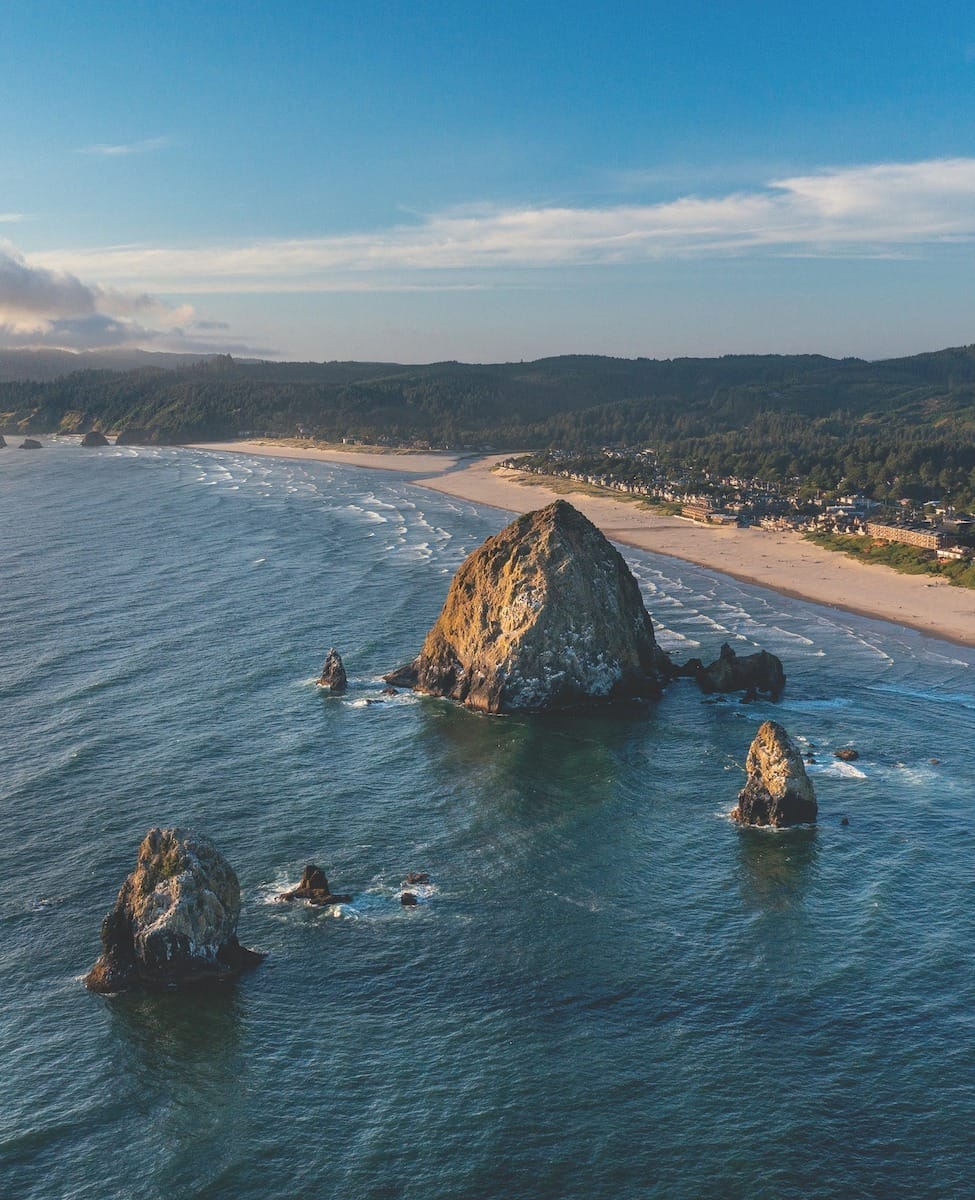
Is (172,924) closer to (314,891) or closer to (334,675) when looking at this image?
(314,891)

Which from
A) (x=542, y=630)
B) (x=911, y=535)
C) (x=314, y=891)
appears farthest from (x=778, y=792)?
(x=911, y=535)

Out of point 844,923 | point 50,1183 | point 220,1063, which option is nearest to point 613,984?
point 844,923

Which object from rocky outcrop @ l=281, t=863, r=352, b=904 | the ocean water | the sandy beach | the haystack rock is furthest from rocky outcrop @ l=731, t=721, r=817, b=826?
the sandy beach

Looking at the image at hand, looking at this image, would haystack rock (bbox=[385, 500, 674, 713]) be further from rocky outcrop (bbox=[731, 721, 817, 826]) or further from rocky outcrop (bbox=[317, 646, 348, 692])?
rocky outcrop (bbox=[731, 721, 817, 826])

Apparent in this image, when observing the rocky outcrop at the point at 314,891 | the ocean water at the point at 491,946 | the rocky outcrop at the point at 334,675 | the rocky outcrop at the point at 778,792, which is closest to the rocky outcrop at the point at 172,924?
the ocean water at the point at 491,946

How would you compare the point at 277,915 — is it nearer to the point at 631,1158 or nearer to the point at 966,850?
the point at 631,1158

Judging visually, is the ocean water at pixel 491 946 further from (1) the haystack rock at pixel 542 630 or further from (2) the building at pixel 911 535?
(2) the building at pixel 911 535
